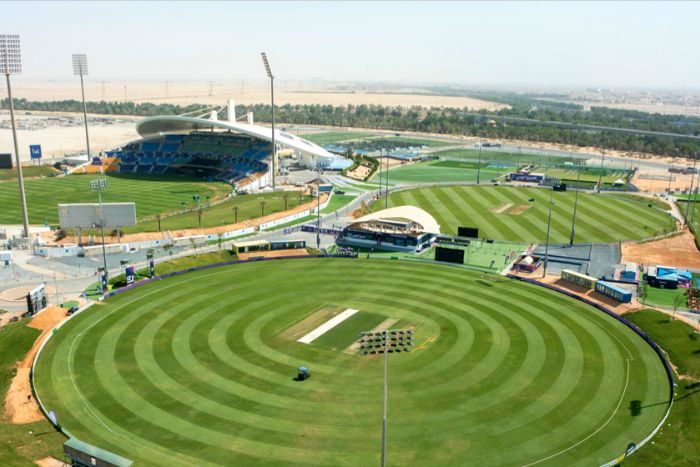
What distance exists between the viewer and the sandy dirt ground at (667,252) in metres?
84.2

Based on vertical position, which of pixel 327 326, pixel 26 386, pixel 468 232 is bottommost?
pixel 26 386

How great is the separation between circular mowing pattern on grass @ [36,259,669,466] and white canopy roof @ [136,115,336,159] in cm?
9228

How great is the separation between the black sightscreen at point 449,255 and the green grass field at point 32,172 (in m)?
126

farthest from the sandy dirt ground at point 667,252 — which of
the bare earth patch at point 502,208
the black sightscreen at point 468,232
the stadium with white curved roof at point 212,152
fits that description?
the stadium with white curved roof at point 212,152

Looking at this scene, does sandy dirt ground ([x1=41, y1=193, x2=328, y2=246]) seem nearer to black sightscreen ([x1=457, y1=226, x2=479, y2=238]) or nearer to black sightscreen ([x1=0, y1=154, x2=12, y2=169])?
black sightscreen ([x1=457, y1=226, x2=479, y2=238])

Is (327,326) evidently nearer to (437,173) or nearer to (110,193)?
(110,193)

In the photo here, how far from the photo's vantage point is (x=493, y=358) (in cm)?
5266

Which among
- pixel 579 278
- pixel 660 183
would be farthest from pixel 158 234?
pixel 660 183

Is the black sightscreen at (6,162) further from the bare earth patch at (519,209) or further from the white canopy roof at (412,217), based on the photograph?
the bare earth patch at (519,209)

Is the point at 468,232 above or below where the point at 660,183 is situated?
below

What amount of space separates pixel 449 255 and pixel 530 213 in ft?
128

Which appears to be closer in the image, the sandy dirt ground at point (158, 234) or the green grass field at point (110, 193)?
the sandy dirt ground at point (158, 234)

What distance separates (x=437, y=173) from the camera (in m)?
170

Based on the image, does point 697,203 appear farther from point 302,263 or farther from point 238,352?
point 238,352
